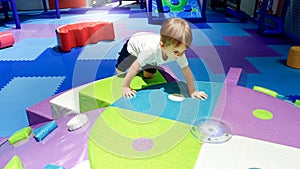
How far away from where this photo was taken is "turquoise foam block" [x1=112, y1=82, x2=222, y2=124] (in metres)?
1.06

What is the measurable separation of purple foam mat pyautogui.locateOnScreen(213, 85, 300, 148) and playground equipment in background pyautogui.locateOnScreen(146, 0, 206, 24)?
2855 mm

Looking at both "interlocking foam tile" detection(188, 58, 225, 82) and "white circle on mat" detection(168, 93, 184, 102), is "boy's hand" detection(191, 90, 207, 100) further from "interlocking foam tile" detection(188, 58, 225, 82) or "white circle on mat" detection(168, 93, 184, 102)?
"interlocking foam tile" detection(188, 58, 225, 82)

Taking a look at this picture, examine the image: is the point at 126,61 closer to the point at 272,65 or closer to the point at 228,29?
the point at 272,65

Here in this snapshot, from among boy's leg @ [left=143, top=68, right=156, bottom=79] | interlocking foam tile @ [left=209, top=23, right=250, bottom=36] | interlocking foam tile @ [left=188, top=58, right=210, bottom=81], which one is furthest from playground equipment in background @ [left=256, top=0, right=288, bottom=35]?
boy's leg @ [left=143, top=68, right=156, bottom=79]

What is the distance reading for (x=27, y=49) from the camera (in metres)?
2.88

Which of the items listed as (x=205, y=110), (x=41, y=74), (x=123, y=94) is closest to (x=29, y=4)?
(x=41, y=74)

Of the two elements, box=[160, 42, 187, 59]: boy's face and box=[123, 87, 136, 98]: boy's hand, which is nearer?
box=[160, 42, 187, 59]: boy's face

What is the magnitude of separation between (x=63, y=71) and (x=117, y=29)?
1491mm

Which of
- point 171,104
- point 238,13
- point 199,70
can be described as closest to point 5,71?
point 199,70

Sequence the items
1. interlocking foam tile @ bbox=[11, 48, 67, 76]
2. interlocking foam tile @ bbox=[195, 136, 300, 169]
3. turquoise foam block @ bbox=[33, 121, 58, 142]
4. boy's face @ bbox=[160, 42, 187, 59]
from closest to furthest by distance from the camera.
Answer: interlocking foam tile @ bbox=[195, 136, 300, 169] < boy's face @ bbox=[160, 42, 187, 59] < turquoise foam block @ bbox=[33, 121, 58, 142] < interlocking foam tile @ bbox=[11, 48, 67, 76]

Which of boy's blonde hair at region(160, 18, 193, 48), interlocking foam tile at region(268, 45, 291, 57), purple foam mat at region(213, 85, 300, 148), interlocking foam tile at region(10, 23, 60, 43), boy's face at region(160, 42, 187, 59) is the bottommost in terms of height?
interlocking foam tile at region(268, 45, 291, 57)

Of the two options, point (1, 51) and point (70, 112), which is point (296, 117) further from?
point (1, 51)

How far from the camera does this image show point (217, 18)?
14.1 feet

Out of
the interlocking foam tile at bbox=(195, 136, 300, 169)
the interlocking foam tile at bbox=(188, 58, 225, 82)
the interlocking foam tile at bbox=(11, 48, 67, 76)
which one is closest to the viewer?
the interlocking foam tile at bbox=(195, 136, 300, 169)
